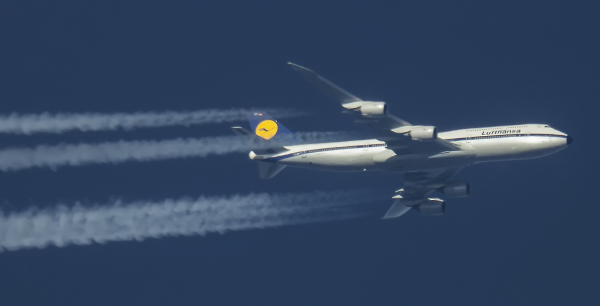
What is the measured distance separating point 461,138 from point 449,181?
7.71m

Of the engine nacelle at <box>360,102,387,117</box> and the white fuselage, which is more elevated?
the engine nacelle at <box>360,102,387,117</box>

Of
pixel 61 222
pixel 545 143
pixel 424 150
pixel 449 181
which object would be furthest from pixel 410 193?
pixel 61 222

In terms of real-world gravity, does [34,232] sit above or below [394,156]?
below

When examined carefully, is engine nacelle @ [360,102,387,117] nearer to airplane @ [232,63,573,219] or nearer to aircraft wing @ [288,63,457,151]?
airplane @ [232,63,573,219]

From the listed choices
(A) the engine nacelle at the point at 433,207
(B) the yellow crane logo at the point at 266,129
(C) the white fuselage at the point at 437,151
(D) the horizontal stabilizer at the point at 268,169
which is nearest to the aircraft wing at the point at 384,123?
(C) the white fuselage at the point at 437,151

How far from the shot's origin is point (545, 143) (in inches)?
2731

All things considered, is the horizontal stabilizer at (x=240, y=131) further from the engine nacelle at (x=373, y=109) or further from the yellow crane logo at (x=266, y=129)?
the engine nacelle at (x=373, y=109)

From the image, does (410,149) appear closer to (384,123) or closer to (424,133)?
(384,123)

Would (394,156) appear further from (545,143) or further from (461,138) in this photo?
(545,143)

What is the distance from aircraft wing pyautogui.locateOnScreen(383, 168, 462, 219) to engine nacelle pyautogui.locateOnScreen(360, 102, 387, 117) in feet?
45.1

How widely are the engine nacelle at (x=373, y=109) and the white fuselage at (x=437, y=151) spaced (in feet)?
19.3

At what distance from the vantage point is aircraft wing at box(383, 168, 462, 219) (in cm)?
7881

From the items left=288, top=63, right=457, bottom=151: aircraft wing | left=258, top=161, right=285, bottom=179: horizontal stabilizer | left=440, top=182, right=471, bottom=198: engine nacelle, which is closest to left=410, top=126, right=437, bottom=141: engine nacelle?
left=288, top=63, right=457, bottom=151: aircraft wing

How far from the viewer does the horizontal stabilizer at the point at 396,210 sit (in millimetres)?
81438
